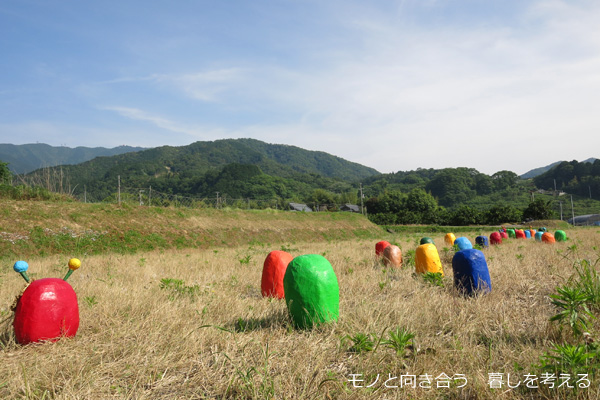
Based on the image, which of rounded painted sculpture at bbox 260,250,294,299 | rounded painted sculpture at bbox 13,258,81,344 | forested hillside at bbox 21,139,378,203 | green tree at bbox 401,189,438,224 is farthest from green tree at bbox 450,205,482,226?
rounded painted sculpture at bbox 13,258,81,344

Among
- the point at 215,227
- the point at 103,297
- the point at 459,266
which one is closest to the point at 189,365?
the point at 103,297

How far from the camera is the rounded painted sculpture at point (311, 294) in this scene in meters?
4.24

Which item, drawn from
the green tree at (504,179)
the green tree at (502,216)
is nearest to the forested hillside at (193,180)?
the green tree at (504,179)

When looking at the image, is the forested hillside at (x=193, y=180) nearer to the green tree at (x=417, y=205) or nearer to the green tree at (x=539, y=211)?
the green tree at (x=417, y=205)

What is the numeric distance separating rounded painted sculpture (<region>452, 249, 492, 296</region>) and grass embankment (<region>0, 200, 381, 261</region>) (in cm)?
1554

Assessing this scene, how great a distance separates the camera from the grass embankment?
15.6 metres

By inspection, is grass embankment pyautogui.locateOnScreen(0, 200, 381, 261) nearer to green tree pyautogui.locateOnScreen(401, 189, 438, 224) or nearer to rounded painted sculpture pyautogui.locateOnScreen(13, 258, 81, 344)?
rounded painted sculpture pyautogui.locateOnScreen(13, 258, 81, 344)

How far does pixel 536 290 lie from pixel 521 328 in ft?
7.38

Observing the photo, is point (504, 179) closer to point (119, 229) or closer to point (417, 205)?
point (417, 205)

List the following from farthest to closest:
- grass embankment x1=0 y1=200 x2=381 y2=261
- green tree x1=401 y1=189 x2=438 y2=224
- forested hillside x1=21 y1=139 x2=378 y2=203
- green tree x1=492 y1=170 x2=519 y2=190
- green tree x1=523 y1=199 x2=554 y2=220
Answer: green tree x1=492 y1=170 x2=519 y2=190
forested hillside x1=21 y1=139 x2=378 y2=203
green tree x1=401 y1=189 x2=438 y2=224
green tree x1=523 y1=199 x2=554 y2=220
grass embankment x1=0 y1=200 x2=381 y2=261

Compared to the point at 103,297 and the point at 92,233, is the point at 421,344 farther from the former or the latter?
the point at 92,233

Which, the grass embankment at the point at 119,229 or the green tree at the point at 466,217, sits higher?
the grass embankment at the point at 119,229

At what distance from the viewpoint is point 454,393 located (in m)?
2.68

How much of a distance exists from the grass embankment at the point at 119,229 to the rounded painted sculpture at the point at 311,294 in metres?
14.4
